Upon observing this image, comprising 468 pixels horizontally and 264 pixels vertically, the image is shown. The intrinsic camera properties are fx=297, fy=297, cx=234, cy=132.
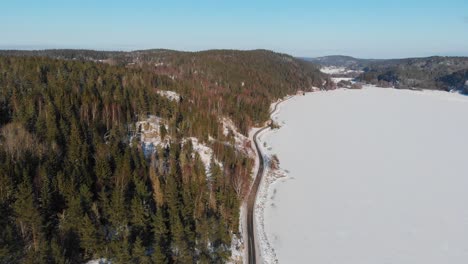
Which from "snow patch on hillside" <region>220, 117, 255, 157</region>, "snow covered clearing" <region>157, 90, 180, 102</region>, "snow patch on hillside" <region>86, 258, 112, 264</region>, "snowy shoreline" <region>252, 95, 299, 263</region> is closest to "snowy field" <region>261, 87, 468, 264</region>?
"snowy shoreline" <region>252, 95, 299, 263</region>

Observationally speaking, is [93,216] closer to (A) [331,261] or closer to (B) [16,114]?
(A) [331,261]

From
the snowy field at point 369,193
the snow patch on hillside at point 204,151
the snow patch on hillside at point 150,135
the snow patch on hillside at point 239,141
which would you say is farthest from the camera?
the snow patch on hillside at point 239,141

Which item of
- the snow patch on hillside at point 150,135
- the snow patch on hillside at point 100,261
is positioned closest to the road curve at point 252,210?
the snow patch on hillside at point 100,261

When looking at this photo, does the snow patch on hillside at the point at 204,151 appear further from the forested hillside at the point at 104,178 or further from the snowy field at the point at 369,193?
the snowy field at the point at 369,193

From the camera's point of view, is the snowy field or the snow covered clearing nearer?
the snowy field

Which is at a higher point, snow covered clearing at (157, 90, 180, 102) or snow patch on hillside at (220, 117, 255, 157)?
snow covered clearing at (157, 90, 180, 102)

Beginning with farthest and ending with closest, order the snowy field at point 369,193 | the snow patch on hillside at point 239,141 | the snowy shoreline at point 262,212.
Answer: the snow patch on hillside at point 239,141
the snowy field at point 369,193
the snowy shoreline at point 262,212

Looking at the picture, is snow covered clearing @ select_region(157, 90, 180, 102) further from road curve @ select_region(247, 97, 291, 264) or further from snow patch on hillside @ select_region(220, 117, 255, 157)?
road curve @ select_region(247, 97, 291, 264)
